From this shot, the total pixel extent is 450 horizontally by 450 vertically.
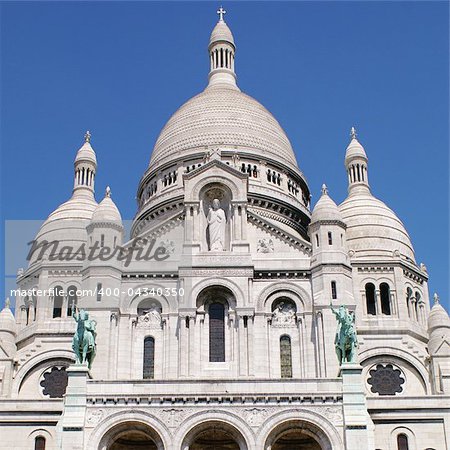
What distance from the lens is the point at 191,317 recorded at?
47.7 meters

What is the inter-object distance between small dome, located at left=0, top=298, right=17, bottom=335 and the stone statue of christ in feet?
43.0

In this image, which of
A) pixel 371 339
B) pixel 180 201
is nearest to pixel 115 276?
pixel 180 201

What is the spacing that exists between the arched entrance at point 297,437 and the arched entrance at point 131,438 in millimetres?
5033

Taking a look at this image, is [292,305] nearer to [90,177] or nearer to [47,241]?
[47,241]

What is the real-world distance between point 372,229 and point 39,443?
78.8 ft

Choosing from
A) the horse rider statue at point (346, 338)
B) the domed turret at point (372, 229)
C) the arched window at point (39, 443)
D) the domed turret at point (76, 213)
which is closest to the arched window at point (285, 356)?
the horse rider statue at point (346, 338)

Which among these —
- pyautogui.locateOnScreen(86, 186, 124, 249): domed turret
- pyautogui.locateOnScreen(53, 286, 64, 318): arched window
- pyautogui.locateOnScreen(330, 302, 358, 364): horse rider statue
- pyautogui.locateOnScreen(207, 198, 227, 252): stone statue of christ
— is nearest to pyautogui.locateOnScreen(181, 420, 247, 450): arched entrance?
pyautogui.locateOnScreen(330, 302, 358, 364): horse rider statue

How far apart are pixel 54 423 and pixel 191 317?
9133 mm

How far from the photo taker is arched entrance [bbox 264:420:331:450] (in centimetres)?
4109

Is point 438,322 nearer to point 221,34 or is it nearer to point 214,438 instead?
point 214,438

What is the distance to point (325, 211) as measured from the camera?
51281 mm

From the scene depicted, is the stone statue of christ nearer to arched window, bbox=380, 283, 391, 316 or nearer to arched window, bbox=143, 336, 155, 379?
arched window, bbox=143, 336, 155, 379

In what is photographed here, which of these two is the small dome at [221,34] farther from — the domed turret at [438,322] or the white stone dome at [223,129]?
the domed turret at [438,322]

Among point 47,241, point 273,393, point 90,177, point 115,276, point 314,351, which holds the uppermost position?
point 90,177
